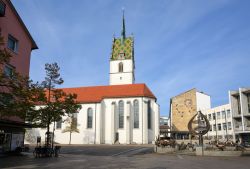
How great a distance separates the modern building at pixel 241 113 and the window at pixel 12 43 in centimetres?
4822

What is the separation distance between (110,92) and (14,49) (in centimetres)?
4095

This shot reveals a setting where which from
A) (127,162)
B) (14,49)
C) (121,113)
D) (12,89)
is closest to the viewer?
(12,89)

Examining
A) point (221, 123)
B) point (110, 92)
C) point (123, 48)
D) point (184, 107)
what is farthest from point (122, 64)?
point (221, 123)

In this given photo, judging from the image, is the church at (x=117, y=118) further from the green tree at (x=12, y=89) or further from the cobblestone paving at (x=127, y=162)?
the green tree at (x=12, y=89)

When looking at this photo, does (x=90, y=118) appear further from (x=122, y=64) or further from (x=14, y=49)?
(x=14, y=49)

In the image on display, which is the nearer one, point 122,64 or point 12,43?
point 12,43

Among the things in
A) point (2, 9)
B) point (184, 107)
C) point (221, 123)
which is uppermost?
point (2, 9)

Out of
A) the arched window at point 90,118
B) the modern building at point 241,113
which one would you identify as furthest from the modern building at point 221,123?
the arched window at point 90,118

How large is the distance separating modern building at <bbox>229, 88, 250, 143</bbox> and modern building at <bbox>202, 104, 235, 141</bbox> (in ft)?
25.3

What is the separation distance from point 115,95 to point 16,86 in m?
50.8

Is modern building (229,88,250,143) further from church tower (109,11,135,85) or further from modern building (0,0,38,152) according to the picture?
modern building (0,0,38,152)

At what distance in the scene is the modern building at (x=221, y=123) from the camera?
70.0 metres

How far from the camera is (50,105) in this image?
28688 millimetres

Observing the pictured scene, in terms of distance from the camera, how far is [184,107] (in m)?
89.8
